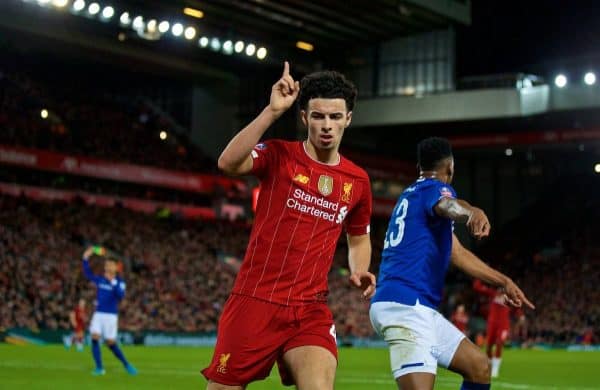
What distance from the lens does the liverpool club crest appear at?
20.2 feet

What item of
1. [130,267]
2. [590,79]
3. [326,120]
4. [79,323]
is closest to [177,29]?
[130,267]

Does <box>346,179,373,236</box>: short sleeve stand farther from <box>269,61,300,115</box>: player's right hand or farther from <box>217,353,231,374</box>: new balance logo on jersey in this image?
<box>217,353,231,374</box>: new balance logo on jersey

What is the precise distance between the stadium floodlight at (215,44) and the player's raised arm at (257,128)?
1465 inches

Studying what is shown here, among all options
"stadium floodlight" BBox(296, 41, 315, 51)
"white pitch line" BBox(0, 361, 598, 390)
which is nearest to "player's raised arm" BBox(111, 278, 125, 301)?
"white pitch line" BBox(0, 361, 598, 390)

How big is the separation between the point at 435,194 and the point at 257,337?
1891 millimetres

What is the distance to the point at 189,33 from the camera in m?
40.8

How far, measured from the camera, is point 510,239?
2211 inches

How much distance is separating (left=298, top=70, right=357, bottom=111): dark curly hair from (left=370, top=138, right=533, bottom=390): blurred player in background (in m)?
1.20

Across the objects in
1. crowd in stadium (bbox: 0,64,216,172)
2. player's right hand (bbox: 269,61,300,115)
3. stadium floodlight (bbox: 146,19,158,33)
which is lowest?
player's right hand (bbox: 269,61,300,115)

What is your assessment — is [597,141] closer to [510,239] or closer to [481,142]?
[481,142]

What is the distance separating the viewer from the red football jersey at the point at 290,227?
606 centimetres

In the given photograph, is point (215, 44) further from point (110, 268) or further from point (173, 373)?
point (110, 268)

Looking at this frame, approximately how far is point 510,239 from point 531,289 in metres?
8.22

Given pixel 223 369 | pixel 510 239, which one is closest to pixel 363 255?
pixel 223 369
